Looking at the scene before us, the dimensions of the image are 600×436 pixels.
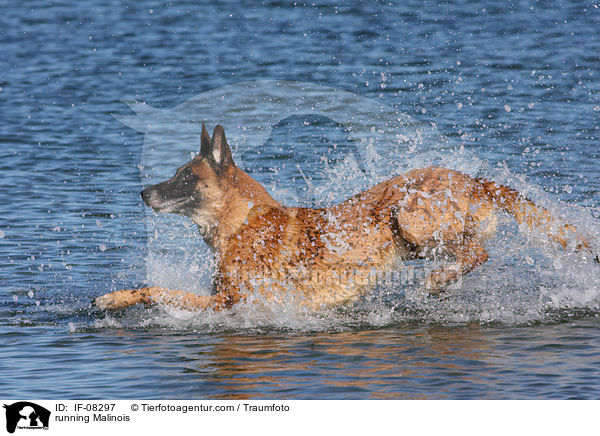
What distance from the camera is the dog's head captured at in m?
9.26

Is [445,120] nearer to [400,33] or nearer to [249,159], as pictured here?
[249,159]

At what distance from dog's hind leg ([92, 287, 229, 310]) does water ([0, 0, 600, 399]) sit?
0.70 ft

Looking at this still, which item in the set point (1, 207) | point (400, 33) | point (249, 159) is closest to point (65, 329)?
point (1, 207)

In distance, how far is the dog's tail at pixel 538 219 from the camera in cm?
912

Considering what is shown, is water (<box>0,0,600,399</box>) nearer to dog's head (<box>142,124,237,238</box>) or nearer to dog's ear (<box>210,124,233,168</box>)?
dog's head (<box>142,124,237,238</box>)

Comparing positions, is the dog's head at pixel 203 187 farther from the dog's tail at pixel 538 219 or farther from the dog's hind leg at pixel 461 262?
the dog's tail at pixel 538 219

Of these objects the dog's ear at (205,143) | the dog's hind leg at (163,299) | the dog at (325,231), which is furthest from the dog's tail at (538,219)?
the dog's hind leg at (163,299)

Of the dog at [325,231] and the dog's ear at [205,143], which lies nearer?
the dog at [325,231]

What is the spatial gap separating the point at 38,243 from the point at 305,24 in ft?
54.0

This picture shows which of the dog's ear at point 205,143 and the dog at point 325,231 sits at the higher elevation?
the dog's ear at point 205,143
